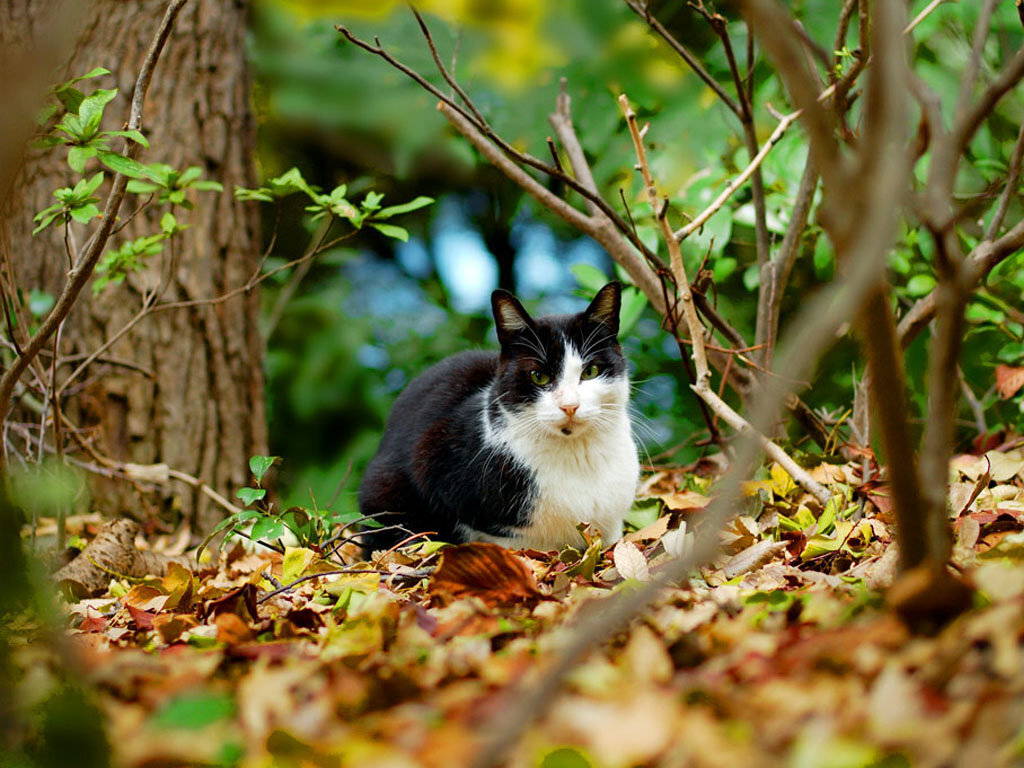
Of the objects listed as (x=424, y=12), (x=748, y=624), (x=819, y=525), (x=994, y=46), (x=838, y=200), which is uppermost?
(x=424, y=12)

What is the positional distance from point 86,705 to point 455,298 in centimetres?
406

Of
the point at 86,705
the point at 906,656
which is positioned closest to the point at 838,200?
the point at 906,656

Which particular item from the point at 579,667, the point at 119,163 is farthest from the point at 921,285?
the point at 119,163

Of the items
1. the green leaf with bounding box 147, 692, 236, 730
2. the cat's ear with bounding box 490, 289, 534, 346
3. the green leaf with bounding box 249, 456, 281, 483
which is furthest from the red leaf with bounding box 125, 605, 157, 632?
the cat's ear with bounding box 490, 289, 534, 346

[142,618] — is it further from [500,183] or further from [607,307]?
[500,183]

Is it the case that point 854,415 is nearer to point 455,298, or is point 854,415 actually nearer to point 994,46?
point 994,46

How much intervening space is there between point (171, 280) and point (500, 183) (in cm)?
214

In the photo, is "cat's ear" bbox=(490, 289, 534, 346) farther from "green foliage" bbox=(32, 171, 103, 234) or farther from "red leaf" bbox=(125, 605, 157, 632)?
"red leaf" bbox=(125, 605, 157, 632)

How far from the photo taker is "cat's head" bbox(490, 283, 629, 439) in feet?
8.00

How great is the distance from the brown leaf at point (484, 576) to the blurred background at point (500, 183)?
110 centimetres

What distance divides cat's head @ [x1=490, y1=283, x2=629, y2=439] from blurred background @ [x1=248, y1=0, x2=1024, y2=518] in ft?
0.66

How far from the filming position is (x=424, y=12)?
3814 millimetres

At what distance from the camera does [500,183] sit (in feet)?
15.6

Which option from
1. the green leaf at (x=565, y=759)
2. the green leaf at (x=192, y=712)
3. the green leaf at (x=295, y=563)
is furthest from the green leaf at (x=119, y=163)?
the green leaf at (x=565, y=759)
